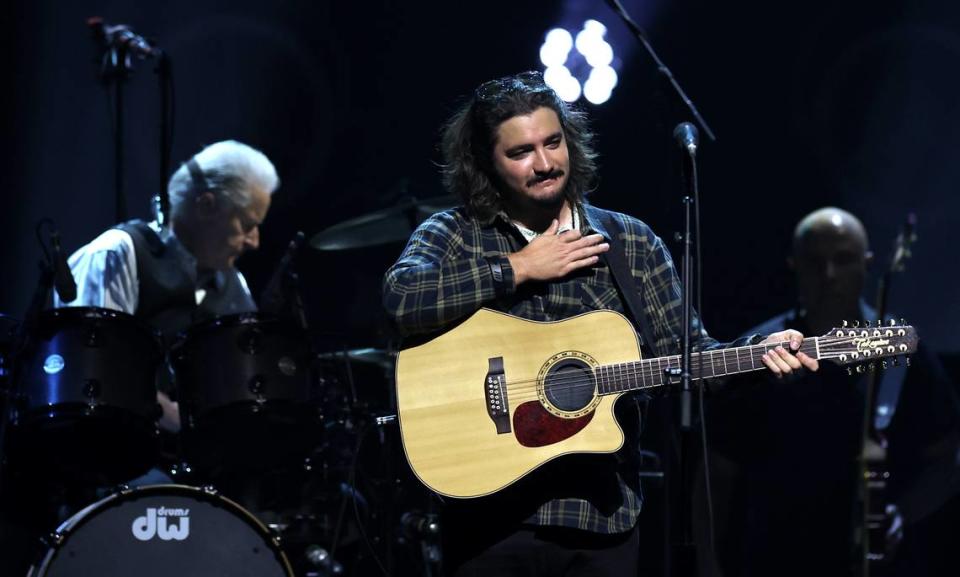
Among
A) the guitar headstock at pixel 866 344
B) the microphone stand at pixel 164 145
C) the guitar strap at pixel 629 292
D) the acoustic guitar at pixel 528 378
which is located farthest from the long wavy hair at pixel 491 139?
the microphone stand at pixel 164 145

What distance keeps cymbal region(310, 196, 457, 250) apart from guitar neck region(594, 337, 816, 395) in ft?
7.16

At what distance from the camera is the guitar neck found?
3328mm

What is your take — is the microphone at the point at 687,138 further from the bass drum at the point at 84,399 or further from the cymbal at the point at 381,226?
the bass drum at the point at 84,399

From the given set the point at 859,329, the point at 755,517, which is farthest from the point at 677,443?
the point at 859,329

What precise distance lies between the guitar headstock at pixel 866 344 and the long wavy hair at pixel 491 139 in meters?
0.85

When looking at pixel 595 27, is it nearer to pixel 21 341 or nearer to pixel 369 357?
pixel 369 357

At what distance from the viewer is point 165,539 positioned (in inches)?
171

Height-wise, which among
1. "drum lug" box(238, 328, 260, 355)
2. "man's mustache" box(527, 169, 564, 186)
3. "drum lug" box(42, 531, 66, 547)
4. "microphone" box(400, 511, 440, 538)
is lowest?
"microphone" box(400, 511, 440, 538)

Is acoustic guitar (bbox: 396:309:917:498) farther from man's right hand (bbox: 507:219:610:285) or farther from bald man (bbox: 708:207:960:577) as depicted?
bald man (bbox: 708:207:960:577)

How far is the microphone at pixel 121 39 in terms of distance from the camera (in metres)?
5.98

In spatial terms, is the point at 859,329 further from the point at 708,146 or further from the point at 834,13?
the point at 834,13

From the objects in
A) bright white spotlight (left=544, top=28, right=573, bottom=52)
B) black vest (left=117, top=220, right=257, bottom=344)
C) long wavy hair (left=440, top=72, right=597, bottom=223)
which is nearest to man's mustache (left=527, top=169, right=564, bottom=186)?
long wavy hair (left=440, top=72, right=597, bottom=223)

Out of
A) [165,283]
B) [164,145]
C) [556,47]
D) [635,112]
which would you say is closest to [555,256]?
[165,283]

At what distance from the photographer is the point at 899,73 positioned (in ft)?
22.6
